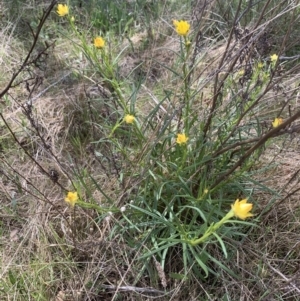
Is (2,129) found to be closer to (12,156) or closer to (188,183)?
(12,156)

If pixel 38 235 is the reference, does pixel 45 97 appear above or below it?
above

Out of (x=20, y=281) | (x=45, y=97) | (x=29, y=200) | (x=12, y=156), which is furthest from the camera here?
(x=45, y=97)

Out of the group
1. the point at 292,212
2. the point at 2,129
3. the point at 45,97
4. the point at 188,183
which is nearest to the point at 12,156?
the point at 2,129

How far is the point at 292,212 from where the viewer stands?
1.66m

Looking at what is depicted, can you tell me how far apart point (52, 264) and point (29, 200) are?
1.15ft

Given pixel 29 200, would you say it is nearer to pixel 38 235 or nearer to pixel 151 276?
pixel 38 235

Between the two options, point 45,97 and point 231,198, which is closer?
point 231,198

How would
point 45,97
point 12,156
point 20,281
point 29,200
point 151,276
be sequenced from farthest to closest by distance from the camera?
point 45,97, point 12,156, point 29,200, point 20,281, point 151,276

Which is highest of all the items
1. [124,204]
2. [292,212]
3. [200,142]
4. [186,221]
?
[200,142]

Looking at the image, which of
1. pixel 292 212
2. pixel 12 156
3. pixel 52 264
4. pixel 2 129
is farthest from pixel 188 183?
pixel 2 129

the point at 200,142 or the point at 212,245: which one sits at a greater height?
the point at 200,142

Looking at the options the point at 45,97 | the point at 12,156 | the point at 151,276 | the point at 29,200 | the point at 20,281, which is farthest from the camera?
the point at 45,97

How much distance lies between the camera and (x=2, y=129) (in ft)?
7.19

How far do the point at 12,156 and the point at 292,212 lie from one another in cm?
130
